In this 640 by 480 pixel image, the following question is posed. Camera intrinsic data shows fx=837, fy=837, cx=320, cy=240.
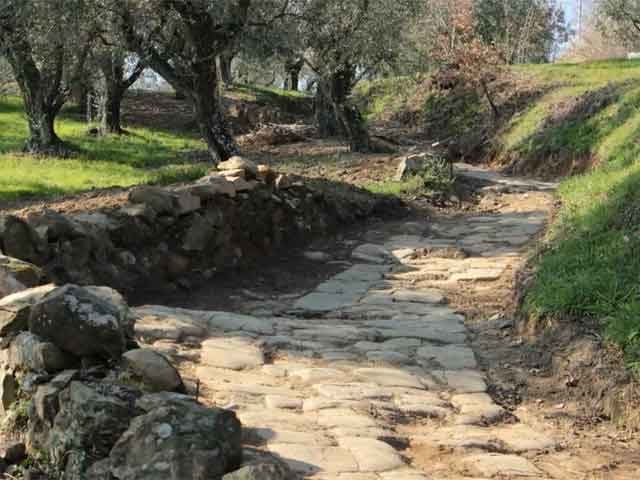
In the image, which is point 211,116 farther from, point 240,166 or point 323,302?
point 323,302

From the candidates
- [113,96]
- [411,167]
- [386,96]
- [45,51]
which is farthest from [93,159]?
[386,96]

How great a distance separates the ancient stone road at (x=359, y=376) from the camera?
418cm

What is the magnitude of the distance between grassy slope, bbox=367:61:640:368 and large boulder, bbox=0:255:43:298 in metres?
3.68

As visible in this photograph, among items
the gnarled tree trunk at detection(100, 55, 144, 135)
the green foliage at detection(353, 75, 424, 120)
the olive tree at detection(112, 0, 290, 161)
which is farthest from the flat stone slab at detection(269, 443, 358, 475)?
the green foliage at detection(353, 75, 424, 120)

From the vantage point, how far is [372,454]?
4.11 metres

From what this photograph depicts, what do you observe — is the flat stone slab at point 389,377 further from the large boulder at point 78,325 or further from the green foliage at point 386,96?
the green foliage at point 386,96

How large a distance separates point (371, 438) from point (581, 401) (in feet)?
5.29

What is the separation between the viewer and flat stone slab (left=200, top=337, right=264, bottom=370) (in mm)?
5561

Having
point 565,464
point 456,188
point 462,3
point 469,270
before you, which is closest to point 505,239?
point 469,270

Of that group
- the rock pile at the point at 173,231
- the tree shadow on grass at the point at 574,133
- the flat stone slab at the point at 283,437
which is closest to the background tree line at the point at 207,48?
the tree shadow on grass at the point at 574,133

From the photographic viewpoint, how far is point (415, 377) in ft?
18.7

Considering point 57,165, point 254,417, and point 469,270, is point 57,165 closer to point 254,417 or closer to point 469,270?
point 469,270

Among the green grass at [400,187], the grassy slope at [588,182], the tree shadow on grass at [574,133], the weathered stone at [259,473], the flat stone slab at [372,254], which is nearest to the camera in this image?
the weathered stone at [259,473]

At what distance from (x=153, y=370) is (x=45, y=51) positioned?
42.3 feet
